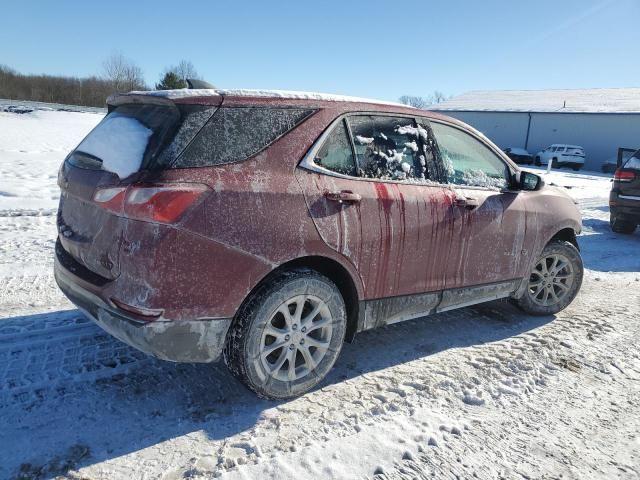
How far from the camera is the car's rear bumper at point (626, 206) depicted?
8.08 metres

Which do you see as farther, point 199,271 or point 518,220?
point 518,220

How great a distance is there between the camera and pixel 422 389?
314cm

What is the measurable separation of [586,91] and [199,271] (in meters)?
51.0

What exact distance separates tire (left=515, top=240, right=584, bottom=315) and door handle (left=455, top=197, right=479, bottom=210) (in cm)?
114

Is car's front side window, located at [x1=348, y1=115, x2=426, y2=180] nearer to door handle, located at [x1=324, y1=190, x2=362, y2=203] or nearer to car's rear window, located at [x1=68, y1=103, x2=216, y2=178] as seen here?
door handle, located at [x1=324, y1=190, x2=362, y2=203]

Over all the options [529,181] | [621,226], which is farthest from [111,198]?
[621,226]

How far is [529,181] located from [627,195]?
17.7 feet

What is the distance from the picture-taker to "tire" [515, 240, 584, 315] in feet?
14.5

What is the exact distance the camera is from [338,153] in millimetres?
3014

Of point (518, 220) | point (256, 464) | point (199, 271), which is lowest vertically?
point (256, 464)

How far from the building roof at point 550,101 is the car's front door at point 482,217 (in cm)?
3592

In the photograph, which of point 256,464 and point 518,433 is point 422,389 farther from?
point 256,464

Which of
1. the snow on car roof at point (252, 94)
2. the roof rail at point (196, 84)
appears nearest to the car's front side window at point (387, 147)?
the snow on car roof at point (252, 94)

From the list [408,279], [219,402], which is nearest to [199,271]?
[219,402]
